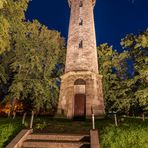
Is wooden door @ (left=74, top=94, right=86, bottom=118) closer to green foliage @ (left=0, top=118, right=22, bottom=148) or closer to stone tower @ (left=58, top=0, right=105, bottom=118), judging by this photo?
stone tower @ (left=58, top=0, right=105, bottom=118)

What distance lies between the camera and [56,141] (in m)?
11.9

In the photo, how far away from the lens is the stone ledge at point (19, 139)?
10.7 meters

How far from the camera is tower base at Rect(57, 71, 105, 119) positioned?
77.3 feet

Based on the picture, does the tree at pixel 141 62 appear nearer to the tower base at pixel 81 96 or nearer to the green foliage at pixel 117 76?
the green foliage at pixel 117 76

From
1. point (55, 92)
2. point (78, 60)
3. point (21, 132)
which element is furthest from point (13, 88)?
point (21, 132)

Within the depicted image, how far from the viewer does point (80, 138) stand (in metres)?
12.3

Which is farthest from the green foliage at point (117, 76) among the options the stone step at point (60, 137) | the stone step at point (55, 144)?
the stone step at point (55, 144)

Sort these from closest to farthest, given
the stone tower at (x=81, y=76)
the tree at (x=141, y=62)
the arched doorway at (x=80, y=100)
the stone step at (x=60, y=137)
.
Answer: the stone step at (x=60, y=137) < the tree at (x=141, y=62) < the arched doorway at (x=80, y=100) < the stone tower at (x=81, y=76)

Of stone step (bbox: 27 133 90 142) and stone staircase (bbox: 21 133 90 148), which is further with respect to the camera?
stone step (bbox: 27 133 90 142)

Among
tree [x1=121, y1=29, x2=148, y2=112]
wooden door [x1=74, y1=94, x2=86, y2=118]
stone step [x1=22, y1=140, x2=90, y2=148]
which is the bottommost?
stone step [x1=22, y1=140, x2=90, y2=148]

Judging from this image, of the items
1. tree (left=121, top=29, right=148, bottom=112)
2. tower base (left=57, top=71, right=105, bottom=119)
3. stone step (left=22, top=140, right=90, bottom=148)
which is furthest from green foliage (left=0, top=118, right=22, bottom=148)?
tree (left=121, top=29, right=148, bottom=112)

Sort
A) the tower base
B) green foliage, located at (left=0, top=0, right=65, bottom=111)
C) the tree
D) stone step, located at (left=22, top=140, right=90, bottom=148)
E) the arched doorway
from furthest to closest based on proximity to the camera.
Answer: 1. green foliage, located at (left=0, top=0, right=65, bottom=111)
2. the arched doorway
3. the tower base
4. the tree
5. stone step, located at (left=22, top=140, right=90, bottom=148)

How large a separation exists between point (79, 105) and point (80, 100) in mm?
535

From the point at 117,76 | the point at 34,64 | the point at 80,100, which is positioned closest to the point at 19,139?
the point at 80,100
